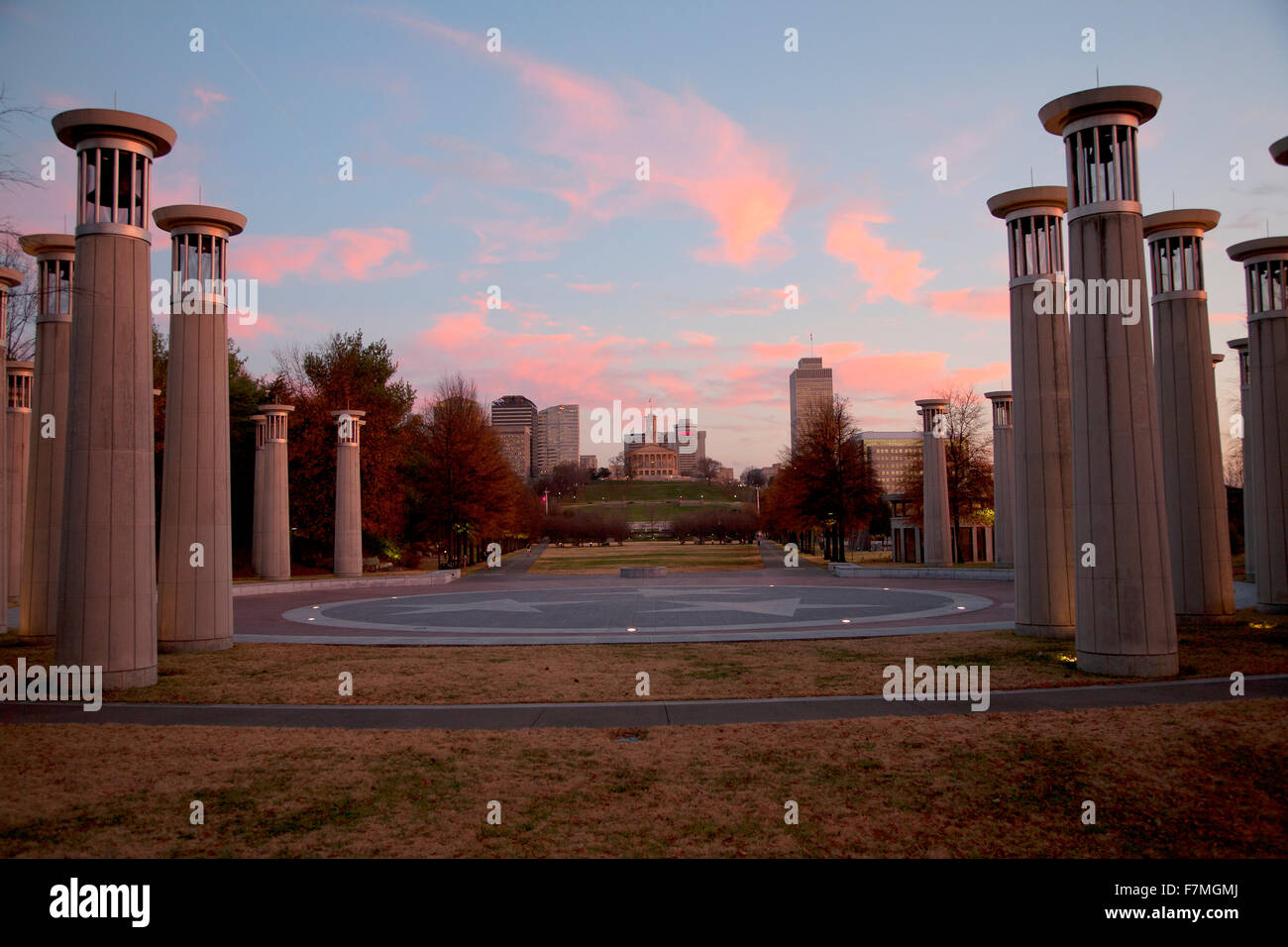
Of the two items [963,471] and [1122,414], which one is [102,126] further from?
[963,471]

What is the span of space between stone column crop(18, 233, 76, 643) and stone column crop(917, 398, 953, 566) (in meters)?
38.2

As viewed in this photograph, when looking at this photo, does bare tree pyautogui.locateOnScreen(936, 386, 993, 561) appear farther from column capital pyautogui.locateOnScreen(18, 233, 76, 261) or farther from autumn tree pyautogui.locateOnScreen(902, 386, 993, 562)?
column capital pyautogui.locateOnScreen(18, 233, 76, 261)

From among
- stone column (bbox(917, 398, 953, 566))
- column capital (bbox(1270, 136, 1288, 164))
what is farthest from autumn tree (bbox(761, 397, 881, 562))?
column capital (bbox(1270, 136, 1288, 164))

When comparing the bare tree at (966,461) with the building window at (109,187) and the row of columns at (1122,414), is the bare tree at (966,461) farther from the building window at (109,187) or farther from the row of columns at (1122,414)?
the building window at (109,187)

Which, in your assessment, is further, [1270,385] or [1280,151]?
[1270,385]

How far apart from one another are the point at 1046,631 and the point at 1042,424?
4517 millimetres

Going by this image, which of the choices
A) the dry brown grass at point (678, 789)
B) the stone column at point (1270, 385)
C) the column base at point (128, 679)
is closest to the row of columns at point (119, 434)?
the column base at point (128, 679)

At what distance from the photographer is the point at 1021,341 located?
61.5 feet

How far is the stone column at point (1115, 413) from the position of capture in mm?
13953

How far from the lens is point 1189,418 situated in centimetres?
2089

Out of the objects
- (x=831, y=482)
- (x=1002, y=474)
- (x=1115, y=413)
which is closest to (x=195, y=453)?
(x=1115, y=413)
